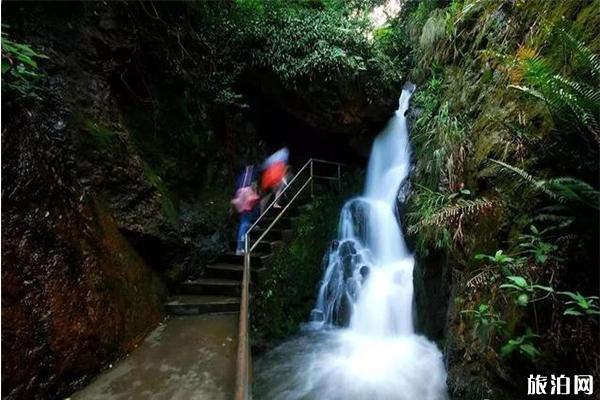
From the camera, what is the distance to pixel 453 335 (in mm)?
4270

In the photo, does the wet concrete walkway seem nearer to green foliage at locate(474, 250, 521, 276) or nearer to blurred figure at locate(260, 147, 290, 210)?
green foliage at locate(474, 250, 521, 276)

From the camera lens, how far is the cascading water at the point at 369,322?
15.6ft

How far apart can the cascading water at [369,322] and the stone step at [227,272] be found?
139cm

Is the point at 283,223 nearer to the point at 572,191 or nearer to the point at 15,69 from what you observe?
the point at 15,69

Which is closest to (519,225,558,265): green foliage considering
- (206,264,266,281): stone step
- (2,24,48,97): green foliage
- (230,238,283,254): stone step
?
(206,264,266,281): stone step

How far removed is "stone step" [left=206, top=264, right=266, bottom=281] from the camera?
5.78m

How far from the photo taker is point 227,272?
5.82 meters

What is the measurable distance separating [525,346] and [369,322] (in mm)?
4026

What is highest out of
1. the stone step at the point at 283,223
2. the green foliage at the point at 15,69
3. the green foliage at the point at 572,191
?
the green foliage at the point at 15,69

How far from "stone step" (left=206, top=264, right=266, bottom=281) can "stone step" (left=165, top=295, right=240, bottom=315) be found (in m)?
0.70

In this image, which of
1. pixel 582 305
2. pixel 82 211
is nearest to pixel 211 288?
pixel 82 211

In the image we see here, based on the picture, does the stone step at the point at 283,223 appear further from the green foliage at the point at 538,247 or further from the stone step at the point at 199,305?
the green foliage at the point at 538,247

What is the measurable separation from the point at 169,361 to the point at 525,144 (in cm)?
417

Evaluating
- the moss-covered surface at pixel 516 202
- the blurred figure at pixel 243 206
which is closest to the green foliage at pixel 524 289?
the moss-covered surface at pixel 516 202
